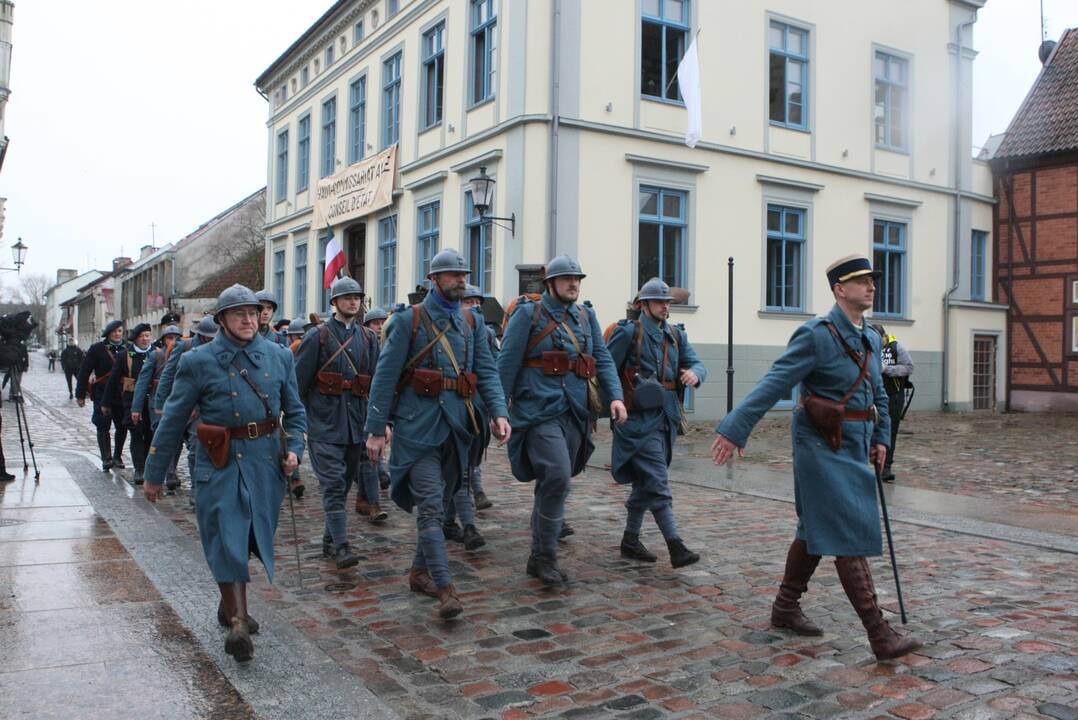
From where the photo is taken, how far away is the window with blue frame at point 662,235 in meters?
18.5

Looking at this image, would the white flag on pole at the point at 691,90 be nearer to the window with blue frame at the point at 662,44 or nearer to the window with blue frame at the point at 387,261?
the window with blue frame at the point at 662,44

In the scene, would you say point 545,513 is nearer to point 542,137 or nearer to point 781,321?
point 542,137

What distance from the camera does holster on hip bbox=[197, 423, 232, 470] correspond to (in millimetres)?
4559

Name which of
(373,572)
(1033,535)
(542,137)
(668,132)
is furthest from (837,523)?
(668,132)

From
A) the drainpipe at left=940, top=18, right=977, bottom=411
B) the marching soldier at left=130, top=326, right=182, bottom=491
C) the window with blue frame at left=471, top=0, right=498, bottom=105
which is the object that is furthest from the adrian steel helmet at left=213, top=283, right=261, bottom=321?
the drainpipe at left=940, top=18, right=977, bottom=411

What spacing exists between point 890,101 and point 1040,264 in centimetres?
586

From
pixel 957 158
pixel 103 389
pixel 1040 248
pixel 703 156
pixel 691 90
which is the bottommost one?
pixel 103 389

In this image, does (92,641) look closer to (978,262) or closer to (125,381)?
(125,381)

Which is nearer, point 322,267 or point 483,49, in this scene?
point 483,49

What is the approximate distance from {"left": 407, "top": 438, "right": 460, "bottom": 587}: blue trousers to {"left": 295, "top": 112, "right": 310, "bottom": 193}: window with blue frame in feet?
83.8

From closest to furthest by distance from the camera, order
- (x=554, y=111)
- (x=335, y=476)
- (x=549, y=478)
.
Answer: (x=549, y=478) → (x=335, y=476) → (x=554, y=111)

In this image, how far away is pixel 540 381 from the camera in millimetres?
5938

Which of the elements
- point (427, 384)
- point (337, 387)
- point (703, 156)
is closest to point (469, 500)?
point (337, 387)

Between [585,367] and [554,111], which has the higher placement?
[554,111]
